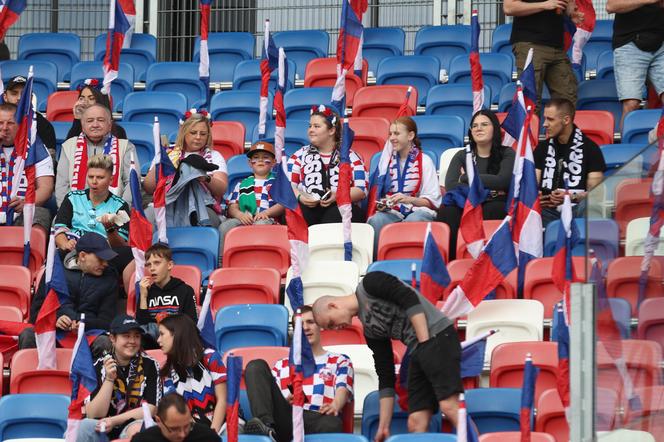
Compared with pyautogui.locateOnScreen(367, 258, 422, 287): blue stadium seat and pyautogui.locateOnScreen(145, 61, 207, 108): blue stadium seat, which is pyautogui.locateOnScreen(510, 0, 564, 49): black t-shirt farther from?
pyautogui.locateOnScreen(145, 61, 207, 108): blue stadium seat

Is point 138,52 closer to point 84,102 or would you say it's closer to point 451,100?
point 84,102

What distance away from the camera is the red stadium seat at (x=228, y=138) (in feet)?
39.4

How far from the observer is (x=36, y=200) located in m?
11.0

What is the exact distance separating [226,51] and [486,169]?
171 inches

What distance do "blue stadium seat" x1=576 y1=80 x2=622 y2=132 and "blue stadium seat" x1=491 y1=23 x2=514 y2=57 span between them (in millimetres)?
1177

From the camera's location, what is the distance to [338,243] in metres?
10.1

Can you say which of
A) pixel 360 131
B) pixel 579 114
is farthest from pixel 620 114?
pixel 360 131

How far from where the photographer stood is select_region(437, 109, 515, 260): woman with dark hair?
10.1 metres

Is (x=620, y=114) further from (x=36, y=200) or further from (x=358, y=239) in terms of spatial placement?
(x=36, y=200)

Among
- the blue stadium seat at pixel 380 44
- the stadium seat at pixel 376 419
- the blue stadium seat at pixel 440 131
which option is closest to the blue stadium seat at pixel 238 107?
the blue stadium seat at pixel 380 44

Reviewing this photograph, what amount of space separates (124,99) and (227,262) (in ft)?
10.4

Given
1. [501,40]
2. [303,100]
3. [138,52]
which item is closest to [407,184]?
[303,100]

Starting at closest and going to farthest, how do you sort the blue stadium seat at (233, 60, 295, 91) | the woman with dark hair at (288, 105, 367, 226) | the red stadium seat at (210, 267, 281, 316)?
the red stadium seat at (210, 267, 281, 316) < the woman with dark hair at (288, 105, 367, 226) < the blue stadium seat at (233, 60, 295, 91)

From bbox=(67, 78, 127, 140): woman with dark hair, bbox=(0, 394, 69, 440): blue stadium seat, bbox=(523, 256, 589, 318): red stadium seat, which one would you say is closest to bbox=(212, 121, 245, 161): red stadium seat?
bbox=(67, 78, 127, 140): woman with dark hair
